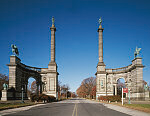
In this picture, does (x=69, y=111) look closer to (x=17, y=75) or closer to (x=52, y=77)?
(x=17, y=75)

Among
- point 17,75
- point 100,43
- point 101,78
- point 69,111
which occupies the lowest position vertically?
point 69,111

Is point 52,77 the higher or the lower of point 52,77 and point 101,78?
the higher

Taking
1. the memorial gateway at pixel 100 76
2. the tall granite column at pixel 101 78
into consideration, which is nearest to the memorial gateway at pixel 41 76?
the memorial gateway at pixel 100 76


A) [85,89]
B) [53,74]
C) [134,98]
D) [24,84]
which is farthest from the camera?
[85,89]

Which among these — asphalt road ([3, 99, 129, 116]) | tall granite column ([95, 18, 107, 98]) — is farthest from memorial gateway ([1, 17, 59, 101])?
asphalt road ([3, 99, 129, 116])

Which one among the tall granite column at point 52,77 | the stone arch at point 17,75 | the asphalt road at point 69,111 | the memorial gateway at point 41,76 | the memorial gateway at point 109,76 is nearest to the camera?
the asphalt road at point 69,111

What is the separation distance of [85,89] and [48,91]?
49124mm

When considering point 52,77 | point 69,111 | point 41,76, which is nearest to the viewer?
point 69,111

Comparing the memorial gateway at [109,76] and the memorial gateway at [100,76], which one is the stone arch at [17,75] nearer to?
the memorial gateway at [100,76]

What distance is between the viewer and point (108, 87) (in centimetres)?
5275

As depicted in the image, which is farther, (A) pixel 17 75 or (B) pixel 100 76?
(B) pixel 100 76

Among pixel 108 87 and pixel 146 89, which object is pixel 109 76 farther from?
pixel 146 89

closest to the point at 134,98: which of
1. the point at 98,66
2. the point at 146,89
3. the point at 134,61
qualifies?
the point at 146,89

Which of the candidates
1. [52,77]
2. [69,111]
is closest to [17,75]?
[52,77]
